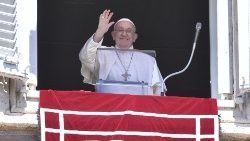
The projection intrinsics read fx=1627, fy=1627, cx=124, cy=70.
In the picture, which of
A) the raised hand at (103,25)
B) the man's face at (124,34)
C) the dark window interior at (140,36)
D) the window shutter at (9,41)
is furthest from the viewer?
the dark window interior at (140,36)

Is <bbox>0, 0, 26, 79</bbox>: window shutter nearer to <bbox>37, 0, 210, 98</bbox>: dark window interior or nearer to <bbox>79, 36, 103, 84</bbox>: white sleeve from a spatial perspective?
<bbox>79, 36, 103, 84</bbox>: white sleeve

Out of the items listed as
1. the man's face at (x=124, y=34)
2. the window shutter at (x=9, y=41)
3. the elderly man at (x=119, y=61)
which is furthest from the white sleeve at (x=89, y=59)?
the window shutter at (x=9, y=41)

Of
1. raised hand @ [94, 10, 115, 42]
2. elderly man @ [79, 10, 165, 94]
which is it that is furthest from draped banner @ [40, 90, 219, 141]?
raised hand @ [94, 10, 115, 42]

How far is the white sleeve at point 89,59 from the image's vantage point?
41.8ft

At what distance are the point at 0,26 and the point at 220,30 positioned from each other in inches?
71.6

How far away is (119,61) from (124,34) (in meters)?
0.26

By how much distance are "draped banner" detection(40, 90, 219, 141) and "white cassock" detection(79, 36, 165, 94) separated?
590 mm

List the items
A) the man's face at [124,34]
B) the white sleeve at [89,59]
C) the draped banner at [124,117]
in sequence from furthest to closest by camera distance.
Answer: the man's face at [124,34], the white sleeve at [89,59], the draped banner at [124,117]

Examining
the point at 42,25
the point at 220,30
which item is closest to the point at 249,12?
the point at 220,30

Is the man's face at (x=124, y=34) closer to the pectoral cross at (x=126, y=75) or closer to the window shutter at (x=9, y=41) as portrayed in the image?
the pectoral cross at (x=126, y=75)

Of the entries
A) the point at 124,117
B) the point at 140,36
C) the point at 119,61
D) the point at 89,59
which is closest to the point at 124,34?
the point at 119,61

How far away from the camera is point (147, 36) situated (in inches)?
565

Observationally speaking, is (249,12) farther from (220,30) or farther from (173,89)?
(173,89)

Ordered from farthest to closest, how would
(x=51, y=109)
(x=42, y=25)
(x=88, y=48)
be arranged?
1. (x=42, y=25)
2. (x=88, y=48)
3. (x=51, y=109)
